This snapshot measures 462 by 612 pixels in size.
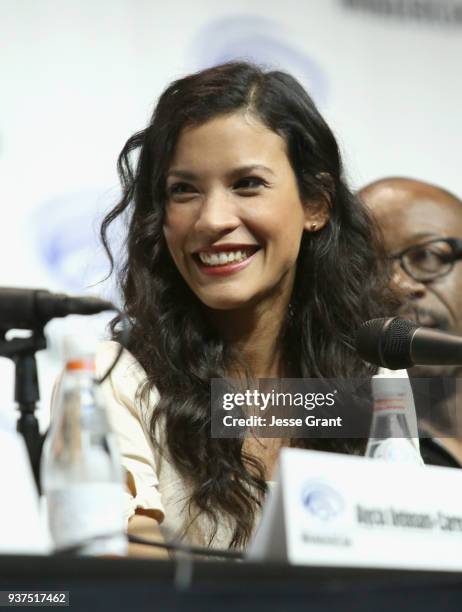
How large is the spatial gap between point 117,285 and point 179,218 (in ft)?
0.90

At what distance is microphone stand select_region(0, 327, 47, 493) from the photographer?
99 cm

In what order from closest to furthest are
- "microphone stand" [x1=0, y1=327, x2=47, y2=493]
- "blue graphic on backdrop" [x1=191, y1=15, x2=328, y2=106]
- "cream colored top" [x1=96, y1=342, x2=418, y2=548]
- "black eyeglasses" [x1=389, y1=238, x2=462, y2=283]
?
"microphone stand" [x1=0, y1=327, x2=47, y2=493]
"cream colored top" [x1=96, y1=342, x2=418, y2=548]
"blue graphic on backdrop" [x1=191, y1=15, x2=328, y2=106]
"black eyeglasses" [x1=389, y1=238, x2=462, y2=283]

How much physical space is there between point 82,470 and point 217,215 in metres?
0.82

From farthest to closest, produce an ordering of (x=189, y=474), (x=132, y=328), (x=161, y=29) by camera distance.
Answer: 1. (x=161, y=29)
2. (x=132, y=328)
3. (x=189, y=474)

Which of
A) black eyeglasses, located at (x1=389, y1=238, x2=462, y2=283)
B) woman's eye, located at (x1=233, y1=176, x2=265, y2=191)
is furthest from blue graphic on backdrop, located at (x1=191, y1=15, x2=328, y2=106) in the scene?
woman's eye, located at (x1=233, y1=176, x2=265, y2=191)

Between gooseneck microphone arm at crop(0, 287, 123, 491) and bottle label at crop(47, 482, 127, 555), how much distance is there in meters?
0.09

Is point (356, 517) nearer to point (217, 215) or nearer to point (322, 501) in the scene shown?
point (322, 501)

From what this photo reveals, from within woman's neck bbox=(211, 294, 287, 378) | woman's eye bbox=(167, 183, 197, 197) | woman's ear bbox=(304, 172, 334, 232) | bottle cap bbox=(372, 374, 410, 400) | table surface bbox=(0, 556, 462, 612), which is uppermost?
woman's ear bbox=(304, 172, 334, 232)

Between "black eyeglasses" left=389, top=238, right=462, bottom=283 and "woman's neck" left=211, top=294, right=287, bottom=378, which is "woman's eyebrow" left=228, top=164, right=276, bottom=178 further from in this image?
"black eyeglasses" left=389, top=238, right=462, bottom=283

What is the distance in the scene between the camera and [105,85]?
225cm

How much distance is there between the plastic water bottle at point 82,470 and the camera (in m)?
0.91

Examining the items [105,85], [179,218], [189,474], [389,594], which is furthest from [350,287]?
[389,594]

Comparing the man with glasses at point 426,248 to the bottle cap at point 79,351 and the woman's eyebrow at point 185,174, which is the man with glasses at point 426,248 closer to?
the woman's eyebrow at point 185,174

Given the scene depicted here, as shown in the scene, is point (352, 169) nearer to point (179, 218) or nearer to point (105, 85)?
point (105, 85)
